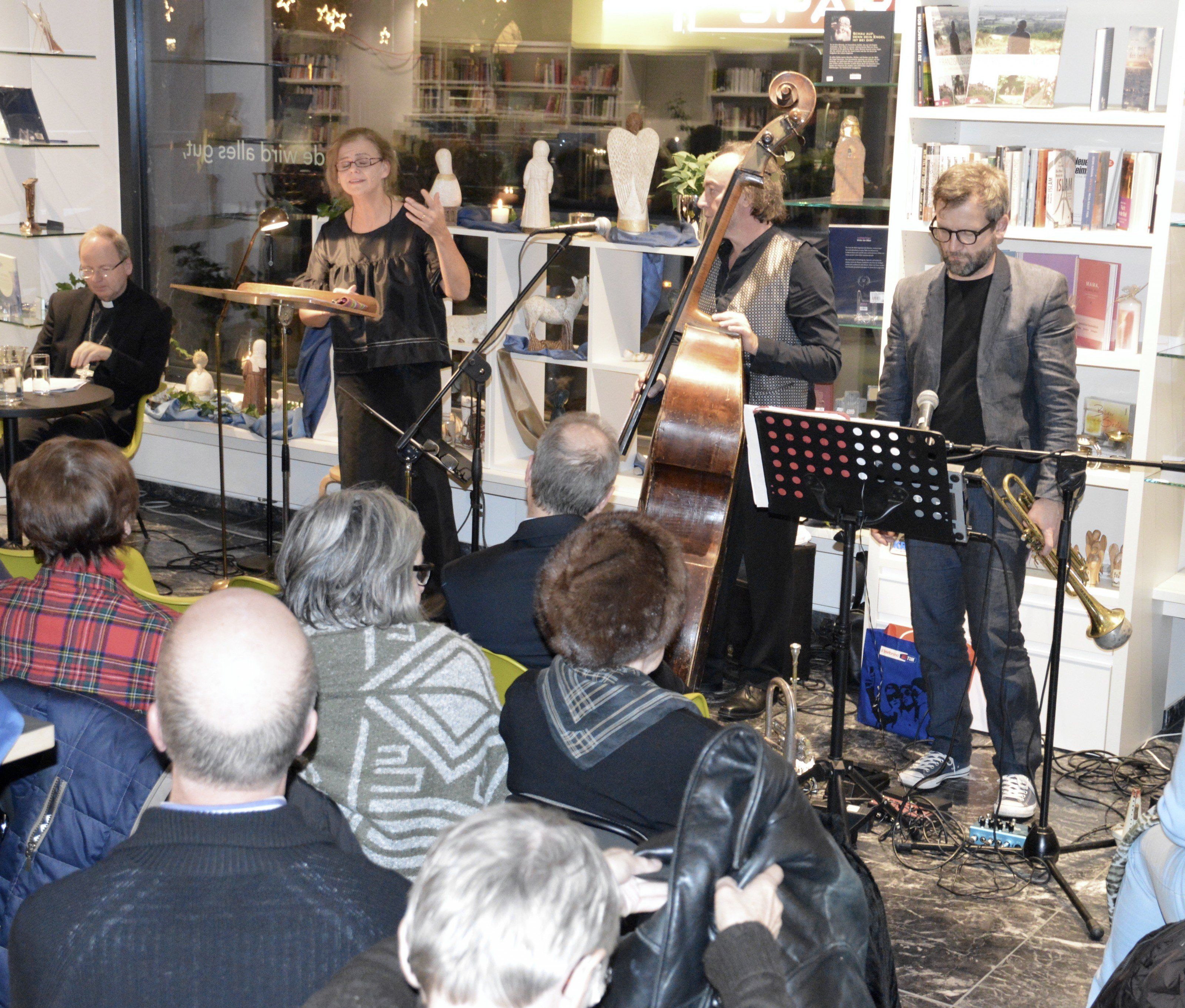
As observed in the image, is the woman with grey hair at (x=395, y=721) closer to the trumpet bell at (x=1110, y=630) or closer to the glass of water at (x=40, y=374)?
the trumpet bell at (x=1110, y=630)

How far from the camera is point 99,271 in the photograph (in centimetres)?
562

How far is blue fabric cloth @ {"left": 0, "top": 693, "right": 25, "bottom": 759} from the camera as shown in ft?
5.00

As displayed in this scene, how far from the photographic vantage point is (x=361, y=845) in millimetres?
2123

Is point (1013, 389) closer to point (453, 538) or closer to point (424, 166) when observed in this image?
point (453, 538)

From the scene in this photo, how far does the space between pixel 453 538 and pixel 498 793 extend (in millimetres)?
3163

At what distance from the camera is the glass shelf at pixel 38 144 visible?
252 inches

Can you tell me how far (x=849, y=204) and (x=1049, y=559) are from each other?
1720 mm

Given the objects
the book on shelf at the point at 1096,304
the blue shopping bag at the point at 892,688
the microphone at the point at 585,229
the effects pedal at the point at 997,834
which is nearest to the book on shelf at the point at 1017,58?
the book on shelf at the point at 1096,304

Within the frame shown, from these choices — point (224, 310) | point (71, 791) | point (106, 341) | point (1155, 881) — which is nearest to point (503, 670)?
point (71, 791)

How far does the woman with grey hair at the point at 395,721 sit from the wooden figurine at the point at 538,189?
12.0 ft

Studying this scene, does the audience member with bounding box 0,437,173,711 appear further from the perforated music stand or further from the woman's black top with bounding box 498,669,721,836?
the perforated music stand

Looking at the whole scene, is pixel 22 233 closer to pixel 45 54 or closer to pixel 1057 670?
pixel 45 54

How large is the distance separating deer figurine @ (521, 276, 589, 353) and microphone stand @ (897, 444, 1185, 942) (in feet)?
8.35

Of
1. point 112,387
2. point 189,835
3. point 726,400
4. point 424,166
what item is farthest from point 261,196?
point 189,835
